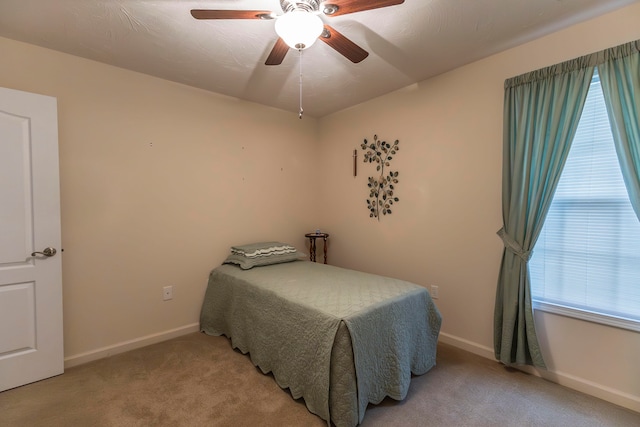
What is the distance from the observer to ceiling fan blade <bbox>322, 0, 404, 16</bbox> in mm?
1326

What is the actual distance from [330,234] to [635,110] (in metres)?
2.83

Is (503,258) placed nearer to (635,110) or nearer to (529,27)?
(635,110)

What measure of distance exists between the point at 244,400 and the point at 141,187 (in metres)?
1.93

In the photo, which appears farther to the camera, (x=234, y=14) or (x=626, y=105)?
(x=626, y=105)

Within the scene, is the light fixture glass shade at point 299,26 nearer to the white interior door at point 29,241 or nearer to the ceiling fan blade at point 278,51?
the ceiling fan blade at point 278,51

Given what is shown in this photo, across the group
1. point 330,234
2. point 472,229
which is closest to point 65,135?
point 330,234

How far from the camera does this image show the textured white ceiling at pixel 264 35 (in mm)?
1725

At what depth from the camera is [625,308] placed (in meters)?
1.79

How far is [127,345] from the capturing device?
2.50 meters

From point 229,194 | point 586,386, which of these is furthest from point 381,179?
point 586,386

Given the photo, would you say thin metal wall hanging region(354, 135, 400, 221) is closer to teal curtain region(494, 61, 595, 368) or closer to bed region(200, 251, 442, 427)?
bed region(200, 251, 442, 427)

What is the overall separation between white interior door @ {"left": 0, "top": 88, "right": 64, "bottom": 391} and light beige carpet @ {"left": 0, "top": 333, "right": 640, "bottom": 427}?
22 cm

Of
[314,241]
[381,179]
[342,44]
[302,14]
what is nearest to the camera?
[302,14]

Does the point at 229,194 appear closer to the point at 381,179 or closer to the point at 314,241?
the point at 314,241
